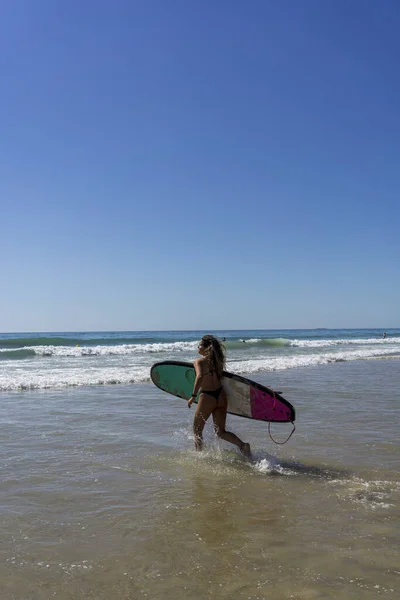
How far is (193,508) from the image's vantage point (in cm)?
449

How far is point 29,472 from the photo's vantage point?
18.1 feet

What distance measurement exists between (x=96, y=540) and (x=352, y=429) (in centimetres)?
506

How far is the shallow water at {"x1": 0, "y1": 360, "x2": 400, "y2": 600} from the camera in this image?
3.18 meters

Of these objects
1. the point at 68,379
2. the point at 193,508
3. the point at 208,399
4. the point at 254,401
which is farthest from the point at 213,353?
the point at 68,379

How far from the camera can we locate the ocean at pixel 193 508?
318 cm

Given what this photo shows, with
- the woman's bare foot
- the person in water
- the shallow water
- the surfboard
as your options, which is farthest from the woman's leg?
the surfboard

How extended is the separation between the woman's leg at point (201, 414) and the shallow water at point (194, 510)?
180 millimetres

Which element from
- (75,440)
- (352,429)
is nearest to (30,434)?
(75,440)

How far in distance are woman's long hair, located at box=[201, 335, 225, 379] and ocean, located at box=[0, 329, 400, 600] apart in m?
1.10

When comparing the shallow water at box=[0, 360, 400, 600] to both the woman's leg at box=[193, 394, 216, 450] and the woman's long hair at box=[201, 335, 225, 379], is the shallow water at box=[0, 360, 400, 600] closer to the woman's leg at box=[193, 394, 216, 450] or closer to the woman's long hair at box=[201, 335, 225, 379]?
the woman's leg at box=[193, 394, 216, 450]

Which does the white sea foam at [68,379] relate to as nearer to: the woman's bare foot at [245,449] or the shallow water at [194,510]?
the shallow water at [194,510]

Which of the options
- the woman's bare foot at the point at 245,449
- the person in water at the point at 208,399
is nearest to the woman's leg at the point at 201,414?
the person in water at the point at 208,399

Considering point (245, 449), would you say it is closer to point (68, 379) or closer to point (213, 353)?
point (213, 353)

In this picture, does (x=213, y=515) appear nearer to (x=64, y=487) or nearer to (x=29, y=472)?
(x=64, y=487)
